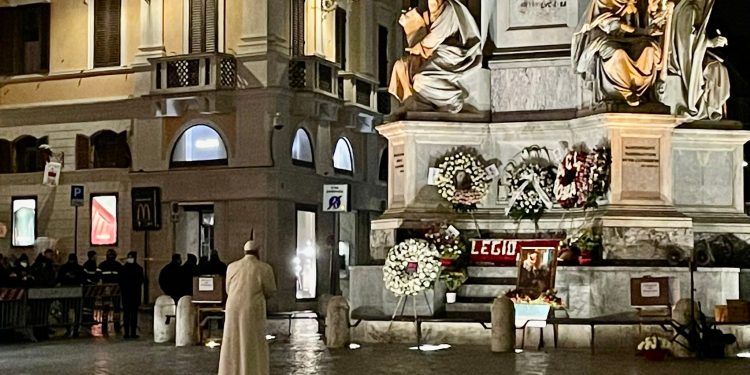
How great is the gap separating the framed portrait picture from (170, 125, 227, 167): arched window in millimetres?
22384

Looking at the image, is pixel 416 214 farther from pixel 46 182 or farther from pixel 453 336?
pixel 46 182

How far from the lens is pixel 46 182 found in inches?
1613

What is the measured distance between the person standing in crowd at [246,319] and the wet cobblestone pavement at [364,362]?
2602 millimetres

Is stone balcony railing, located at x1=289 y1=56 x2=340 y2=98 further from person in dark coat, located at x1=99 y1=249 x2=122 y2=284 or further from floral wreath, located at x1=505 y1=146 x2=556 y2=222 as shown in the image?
floral wreath, located at x1=505 y1=146 x2=556 y2=222

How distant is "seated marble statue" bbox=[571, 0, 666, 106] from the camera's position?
2208 centimetres

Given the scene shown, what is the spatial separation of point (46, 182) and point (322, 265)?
913 cm

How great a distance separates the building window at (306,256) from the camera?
43.2 m

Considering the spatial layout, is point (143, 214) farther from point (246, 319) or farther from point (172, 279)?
point (246, 319)

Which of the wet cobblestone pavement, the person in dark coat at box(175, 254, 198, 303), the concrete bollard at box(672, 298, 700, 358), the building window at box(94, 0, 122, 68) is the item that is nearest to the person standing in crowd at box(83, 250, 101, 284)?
the person in dark coat at box(175, 254, 198, 303)

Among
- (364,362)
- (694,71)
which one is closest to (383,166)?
(694,71)

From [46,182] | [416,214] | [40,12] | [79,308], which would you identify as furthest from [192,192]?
[416,214]

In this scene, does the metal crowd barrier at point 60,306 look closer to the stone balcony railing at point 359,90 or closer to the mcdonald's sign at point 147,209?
the mcdonald's sign at point 147,209

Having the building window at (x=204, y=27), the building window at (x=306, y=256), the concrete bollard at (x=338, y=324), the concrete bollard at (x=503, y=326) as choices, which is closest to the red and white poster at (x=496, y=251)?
the concrete bollard at (x=338, y=324)

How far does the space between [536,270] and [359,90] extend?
91.1 feet
